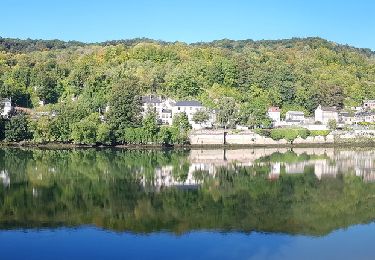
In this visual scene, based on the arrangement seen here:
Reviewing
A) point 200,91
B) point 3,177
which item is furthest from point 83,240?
point 200,91

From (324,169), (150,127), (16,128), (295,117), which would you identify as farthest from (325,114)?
(16,128)

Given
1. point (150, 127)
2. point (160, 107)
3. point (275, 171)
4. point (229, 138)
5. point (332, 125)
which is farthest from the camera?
point (160, 107)

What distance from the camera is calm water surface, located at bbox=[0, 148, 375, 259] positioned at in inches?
561

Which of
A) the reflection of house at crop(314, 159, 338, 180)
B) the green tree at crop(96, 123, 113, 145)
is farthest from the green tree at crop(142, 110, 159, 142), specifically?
the reflection of house at crop(314, 159, 338, 180)

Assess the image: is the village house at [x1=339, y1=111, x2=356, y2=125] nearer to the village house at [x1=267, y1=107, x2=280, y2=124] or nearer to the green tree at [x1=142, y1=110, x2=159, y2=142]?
the village house at [x1=267, y1=107, x2=280, y2=124]

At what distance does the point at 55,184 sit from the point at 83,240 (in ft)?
29.5

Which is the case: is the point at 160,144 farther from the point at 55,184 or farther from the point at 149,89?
the point at 55,184

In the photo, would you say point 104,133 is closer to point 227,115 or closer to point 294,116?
point 227,115

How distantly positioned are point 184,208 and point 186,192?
3.01m

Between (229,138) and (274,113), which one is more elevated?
(274,113)

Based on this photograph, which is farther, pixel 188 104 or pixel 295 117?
pixel 295 117

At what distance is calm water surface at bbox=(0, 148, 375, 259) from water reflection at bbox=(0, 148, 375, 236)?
42 millimetres

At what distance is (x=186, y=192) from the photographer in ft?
71.8

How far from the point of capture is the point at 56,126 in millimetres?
40625
